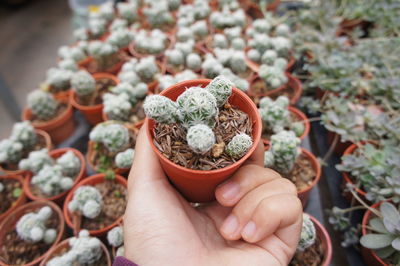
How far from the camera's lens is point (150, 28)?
2.78m

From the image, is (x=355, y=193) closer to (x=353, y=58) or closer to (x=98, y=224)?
(x=353, y=58)

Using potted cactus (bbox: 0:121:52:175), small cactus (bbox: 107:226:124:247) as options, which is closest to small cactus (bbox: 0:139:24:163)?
potted cactus (bbox: 0:121:52:175)

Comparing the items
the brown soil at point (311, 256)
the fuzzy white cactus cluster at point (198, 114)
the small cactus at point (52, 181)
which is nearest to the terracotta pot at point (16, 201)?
the small cactus at point (52, 181)

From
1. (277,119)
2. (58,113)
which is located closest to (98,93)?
(58,113)

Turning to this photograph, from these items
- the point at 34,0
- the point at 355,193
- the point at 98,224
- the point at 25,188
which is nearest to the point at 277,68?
the point at 355,193

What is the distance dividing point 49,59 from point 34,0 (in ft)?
5.96

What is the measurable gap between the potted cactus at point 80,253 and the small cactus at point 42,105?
100 cm

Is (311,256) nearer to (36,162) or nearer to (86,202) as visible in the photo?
(86,202)

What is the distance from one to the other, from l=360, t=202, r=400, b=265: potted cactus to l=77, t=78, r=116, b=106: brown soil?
5.89ft

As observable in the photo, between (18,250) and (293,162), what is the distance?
149 cm

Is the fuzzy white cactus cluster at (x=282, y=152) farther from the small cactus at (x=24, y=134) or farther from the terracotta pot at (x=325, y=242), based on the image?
the small cactus at (x=24, y=134)

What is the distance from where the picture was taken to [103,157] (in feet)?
5.98

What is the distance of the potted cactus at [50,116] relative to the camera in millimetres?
2027

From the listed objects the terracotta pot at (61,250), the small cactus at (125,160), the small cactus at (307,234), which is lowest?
the terracotta pot at (61,250)
